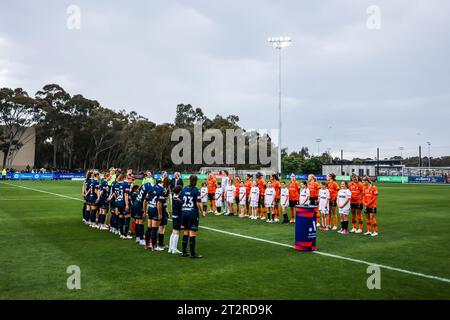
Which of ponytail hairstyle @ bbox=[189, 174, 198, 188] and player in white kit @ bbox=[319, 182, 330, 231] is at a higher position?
ponytail hairstyle @ bbox=[189, 174, 198, 188]

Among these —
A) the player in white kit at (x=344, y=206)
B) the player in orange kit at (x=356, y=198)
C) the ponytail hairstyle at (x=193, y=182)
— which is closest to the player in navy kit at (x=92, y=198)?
the ponytail hairstyle at (x=193, y=182)

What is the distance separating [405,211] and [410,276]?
1542cm

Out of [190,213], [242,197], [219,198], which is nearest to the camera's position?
[190,213]

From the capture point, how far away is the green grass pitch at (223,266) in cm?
702

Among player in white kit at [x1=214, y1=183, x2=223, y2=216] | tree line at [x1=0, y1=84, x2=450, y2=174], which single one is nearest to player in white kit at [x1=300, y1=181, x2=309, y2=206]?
player in white kit at [x1=214, y1=183, x2=223, y2=216]

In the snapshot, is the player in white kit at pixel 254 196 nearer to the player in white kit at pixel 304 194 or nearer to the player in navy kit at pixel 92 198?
the player in white kit at pixel 304 194

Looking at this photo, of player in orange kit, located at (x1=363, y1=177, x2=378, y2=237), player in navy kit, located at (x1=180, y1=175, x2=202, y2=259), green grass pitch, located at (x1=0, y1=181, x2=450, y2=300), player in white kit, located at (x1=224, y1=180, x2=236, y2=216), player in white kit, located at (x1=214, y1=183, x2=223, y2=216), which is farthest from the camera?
Answer: player in white kit, located at (x1=214, y1=183, x2=223, y2=216)

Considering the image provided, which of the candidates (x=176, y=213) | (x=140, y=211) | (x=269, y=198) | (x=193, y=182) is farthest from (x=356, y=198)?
(x=140, y=211)

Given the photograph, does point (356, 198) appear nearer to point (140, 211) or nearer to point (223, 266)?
point (223, 266)

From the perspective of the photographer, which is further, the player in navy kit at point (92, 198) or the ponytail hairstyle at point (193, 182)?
the player in navy kit at point (92, 198)

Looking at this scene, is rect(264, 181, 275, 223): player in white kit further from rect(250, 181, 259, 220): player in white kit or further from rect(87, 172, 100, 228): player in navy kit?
rect(87, 172, 100, 228): player in navy kit

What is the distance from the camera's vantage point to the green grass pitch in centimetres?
702

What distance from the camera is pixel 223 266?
9.02 meters

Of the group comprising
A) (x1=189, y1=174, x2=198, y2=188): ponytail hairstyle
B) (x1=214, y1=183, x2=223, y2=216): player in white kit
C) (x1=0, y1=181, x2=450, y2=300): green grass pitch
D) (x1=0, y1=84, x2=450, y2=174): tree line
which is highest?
(x1=0, y1=84, x2=450, y2=174): tree line
